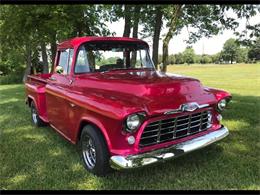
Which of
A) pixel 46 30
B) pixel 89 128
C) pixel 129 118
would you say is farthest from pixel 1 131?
pixel 129 118

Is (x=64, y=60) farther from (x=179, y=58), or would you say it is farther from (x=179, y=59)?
(x=179, y=58)

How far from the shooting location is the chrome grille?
13.1ft

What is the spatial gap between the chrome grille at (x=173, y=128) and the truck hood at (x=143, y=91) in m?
0.16

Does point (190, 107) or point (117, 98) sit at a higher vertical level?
point (117, 98)

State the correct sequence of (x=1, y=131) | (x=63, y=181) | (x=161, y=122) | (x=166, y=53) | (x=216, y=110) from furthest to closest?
(x=166, y=53) < (x=1, y=131) < (x=216, y=110) < (x=63, y=181) < (x=161, y=122)

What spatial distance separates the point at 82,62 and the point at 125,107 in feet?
6.12

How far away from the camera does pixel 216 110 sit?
4.77 m

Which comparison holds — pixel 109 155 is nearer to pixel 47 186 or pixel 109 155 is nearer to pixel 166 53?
pixel 47 186

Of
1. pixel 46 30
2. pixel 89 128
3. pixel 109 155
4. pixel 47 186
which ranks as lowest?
pixel 47 186

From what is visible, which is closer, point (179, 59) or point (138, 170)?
point (138, 170)

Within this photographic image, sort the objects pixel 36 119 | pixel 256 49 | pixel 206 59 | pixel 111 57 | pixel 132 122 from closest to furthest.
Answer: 1. pixel 132 122
2. pixel 111 57
3. pixel 36 119
4. pixel 256 49
5. pixel 206 59

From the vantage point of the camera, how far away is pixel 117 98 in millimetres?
4266

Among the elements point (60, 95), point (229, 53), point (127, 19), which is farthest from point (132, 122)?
point (229, 53)

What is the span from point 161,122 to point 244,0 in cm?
538
